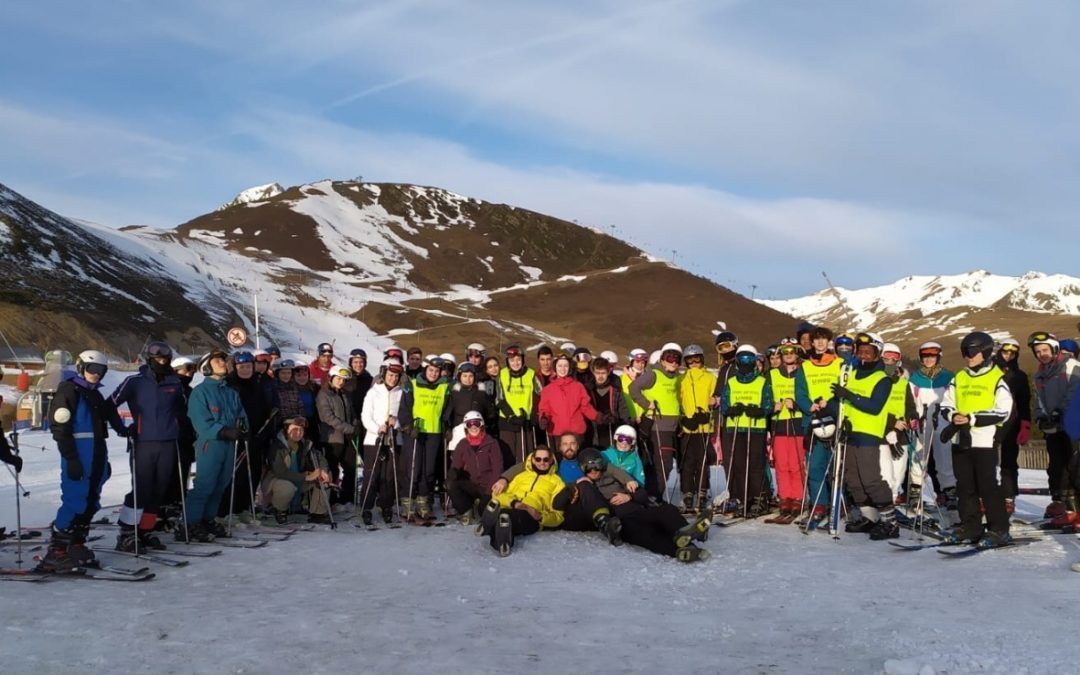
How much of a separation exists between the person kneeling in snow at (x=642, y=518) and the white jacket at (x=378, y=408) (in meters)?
2.60

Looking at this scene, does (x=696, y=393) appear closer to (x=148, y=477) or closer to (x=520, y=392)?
(x=520, y=392)

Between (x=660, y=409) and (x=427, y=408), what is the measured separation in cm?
290

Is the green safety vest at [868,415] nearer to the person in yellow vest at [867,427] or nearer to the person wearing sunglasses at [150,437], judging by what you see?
the person in yellow vest at [867,427]

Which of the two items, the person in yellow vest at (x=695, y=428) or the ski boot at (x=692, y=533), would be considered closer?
the ski boot at (x=692, y=533)

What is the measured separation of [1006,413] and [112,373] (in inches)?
1028

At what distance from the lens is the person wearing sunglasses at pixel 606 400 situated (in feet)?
36.0

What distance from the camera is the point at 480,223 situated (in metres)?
125

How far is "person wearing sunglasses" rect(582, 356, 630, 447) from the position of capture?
36.0 ft

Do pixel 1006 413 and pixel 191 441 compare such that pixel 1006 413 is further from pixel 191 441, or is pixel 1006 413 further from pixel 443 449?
pixel 191 441

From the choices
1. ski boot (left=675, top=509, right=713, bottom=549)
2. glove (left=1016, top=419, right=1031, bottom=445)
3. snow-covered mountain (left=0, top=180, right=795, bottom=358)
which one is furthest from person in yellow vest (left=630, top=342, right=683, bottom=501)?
snow-covered mountain (left=0, top=180, right=795, bottom=358)

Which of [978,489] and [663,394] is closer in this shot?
[978,489]

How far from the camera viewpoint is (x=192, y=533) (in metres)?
8.68

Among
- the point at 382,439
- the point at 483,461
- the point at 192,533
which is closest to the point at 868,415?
the point at 483,461

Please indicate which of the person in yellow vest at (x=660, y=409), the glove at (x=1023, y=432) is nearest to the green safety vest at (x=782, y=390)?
the person in yellow vest at (x=660, y=409)
